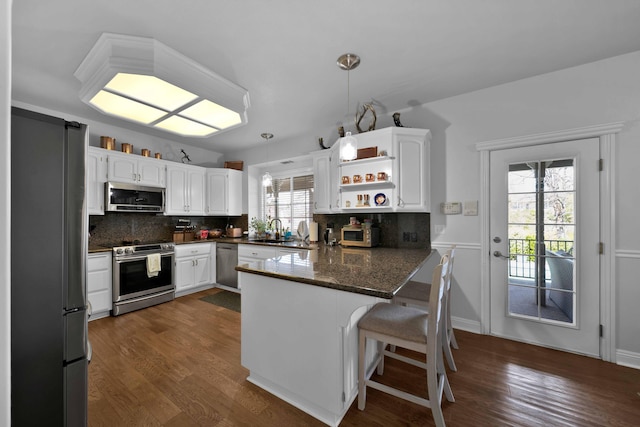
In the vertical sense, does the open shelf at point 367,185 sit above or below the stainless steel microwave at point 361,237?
above

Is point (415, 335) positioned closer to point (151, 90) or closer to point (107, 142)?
point (151, 90)

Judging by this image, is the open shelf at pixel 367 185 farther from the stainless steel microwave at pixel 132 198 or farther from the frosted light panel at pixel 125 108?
the stainless steel microwave at pixel 132 198

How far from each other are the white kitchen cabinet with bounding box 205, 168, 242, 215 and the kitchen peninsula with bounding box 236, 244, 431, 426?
9.85 ft

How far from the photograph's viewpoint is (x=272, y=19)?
171 centimetres

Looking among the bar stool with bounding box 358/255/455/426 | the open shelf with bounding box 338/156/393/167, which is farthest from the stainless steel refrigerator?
the open shelf with bounding box 338/156/393/167

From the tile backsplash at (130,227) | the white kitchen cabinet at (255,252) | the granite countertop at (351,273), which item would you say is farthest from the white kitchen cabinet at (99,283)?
the granite countertop at (351,273)

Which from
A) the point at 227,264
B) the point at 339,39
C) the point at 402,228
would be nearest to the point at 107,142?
the point at 227,264

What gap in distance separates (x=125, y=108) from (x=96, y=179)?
132 centimetres

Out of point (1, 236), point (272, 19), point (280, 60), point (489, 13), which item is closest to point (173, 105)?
point (280, 60)

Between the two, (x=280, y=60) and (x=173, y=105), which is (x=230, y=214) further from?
(x=280, y=60)

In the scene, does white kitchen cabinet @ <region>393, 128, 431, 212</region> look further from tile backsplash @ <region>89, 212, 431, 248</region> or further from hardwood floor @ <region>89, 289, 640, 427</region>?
hardwood floor @ <region>89, 289, 640, 427</region>

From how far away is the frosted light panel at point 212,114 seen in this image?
2504 millimetres

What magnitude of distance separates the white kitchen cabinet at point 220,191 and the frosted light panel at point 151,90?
213 cm

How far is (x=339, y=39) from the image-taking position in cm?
190
